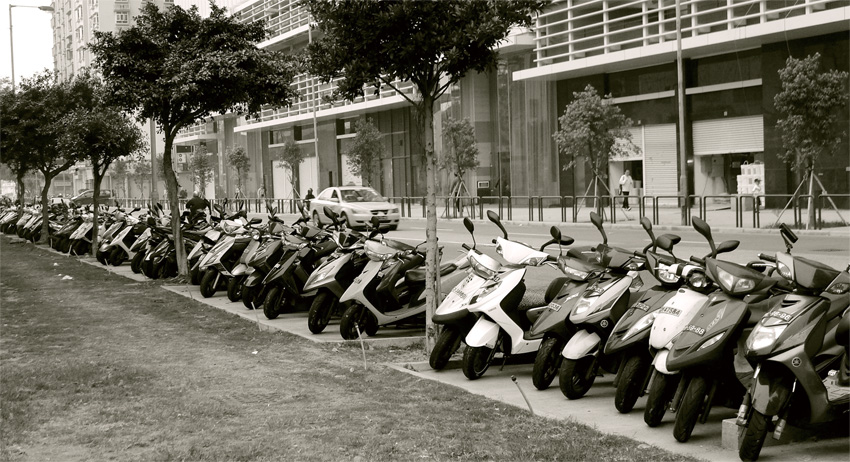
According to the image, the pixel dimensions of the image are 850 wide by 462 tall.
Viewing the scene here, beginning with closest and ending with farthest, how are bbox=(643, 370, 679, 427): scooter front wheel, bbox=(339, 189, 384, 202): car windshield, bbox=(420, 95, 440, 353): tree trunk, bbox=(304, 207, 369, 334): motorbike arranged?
1. bbox=(643, 370, 679, 427): scooter front wheel
2. bbox=(420, 95, 440, 353): tree trunk
3. bbox=(304, 207, 369, 334): motorbike
4. bbox=(339, 189, 384, 202): car windshield

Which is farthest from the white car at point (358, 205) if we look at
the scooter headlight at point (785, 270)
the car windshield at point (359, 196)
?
the scooter headlight at point (785, 270)

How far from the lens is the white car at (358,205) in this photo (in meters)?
31.9

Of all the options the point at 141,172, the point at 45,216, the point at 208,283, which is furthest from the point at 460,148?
the point at 141,172

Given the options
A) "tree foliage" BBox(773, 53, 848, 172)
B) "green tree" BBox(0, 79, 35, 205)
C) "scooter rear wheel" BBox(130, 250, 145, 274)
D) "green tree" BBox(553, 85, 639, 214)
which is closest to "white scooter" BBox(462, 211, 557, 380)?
"scooter rear wheel" BBox(130, 250, 145, 274)

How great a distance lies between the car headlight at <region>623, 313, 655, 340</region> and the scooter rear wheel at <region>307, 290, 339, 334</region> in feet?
14.9

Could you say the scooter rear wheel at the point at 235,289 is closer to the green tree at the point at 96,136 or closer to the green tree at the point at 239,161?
the green tree at the point at 96,136

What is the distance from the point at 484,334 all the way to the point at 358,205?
2603 centimetres

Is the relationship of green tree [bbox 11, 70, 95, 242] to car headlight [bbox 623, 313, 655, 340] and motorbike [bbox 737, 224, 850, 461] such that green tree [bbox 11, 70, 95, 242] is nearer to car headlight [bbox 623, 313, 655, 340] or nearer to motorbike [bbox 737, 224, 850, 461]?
car headlight [bbox 623, 313, 655, 340]

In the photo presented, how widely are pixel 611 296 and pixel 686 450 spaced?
1.48m

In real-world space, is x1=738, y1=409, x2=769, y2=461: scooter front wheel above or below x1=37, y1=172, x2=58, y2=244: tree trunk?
below

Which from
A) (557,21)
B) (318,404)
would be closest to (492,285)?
(318,404)

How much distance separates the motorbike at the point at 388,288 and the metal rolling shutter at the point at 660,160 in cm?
2733

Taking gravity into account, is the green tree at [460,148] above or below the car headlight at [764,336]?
above

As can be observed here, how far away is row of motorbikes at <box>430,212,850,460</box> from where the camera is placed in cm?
492
